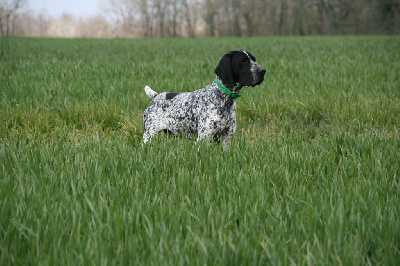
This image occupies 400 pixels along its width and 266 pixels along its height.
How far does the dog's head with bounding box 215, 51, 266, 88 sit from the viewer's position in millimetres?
4137

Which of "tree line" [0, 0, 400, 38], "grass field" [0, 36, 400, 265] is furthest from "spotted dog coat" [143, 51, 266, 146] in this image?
"tree line" [0, 0, 400, 38]

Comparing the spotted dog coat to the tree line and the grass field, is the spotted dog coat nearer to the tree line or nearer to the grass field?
the grass field

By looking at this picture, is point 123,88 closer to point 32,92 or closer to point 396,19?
point 32,92

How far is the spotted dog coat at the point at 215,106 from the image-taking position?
4.16 m

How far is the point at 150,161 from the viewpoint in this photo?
3.21m

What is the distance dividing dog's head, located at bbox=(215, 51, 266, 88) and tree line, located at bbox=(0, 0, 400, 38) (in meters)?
50.3

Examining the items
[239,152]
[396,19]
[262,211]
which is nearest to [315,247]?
[262,211]

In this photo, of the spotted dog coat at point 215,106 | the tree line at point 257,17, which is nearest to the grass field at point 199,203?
the spotted dog coat at point 215,106

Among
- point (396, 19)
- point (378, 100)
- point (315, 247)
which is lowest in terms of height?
point (315, 247)

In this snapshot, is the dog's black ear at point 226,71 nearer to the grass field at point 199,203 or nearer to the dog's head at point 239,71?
the dog's head at point 239,71

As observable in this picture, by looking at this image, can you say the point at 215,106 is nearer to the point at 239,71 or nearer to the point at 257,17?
the point at 239,71

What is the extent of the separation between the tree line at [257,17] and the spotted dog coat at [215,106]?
50.3 meters

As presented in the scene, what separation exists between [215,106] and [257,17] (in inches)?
2525

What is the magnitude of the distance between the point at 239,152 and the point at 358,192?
1.26m
